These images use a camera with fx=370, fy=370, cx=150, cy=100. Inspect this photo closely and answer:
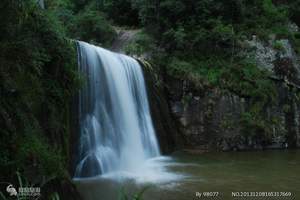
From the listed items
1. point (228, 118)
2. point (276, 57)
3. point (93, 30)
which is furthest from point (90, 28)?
point (276, 57)

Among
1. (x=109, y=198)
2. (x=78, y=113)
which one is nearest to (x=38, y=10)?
(x=78, y=113)

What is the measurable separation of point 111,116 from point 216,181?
371 centimetres

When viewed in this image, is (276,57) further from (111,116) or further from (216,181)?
(216,181)


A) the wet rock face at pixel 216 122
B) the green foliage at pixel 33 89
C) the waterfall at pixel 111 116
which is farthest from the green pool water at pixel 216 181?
the wet rock face at pixel 216 122

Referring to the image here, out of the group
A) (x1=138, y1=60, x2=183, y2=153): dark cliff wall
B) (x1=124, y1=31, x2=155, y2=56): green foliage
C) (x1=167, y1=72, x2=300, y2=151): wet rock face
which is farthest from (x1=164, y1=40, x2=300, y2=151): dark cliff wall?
(x1=124, y1=31, x2=155, y2=56): green foliage

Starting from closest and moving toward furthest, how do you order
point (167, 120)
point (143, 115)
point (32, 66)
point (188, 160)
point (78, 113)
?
point (32, 66) → point (78, 113) → point (188, 160) → point (143, 115) → point (167, 120)

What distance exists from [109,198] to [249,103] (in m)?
8.08

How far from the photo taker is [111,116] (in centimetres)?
1036

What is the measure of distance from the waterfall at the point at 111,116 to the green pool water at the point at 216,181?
0.88 meters

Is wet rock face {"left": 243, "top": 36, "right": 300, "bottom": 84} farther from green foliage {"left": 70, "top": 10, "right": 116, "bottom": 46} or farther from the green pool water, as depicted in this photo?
green foliage {"left": 70, "top": 10, "right": 116, "bottom": 46}

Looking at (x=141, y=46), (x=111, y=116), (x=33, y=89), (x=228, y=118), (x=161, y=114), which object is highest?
(x=141, y=46)

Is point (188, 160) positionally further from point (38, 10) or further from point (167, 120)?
point (38, 10)

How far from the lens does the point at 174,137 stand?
1287 centimetres

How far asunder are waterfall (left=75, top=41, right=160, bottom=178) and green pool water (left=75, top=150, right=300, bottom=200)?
879mm
